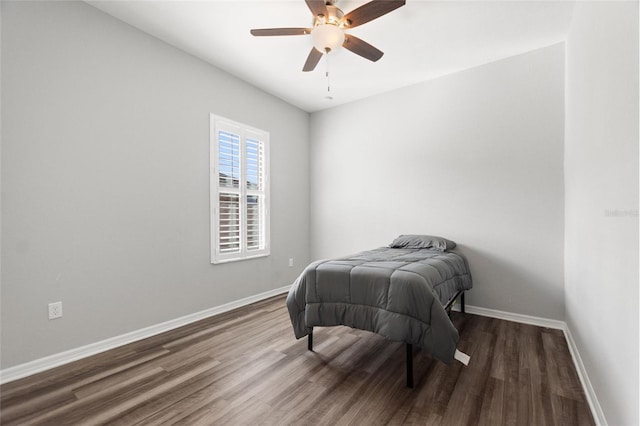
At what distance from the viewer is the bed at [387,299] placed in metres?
1.85

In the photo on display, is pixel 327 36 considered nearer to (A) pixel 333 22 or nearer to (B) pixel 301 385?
(A) pixel 333 22

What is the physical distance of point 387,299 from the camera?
2.00m

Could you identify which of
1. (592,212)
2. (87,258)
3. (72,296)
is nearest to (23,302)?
(72,296)

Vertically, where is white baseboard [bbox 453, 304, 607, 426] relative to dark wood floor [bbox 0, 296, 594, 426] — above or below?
above

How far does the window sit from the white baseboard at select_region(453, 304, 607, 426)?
266cm

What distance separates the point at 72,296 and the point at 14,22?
2018mm

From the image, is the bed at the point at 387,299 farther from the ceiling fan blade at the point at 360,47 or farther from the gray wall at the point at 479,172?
the ceiling fan blade at the point at 360,47

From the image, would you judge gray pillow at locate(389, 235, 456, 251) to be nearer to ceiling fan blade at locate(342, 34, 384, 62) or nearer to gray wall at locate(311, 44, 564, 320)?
gray wall at locate(311, 44, 564, 320)

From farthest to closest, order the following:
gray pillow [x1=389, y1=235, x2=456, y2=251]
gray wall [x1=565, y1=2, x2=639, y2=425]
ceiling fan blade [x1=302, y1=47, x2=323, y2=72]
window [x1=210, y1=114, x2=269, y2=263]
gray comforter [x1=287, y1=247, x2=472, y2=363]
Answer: window [x1=210, y1=114, x2=269, y2=263] < gray pillow [x1=389, y1=235, x2=456, y2=251] < ceiling fan blade [x1=302, y1=47, x2=323, y2=72] < gray comforter [x1=287, y1=247, x2=472, y2=363] < gray wall [x1=565, y1=2, x2=639, y2=425]

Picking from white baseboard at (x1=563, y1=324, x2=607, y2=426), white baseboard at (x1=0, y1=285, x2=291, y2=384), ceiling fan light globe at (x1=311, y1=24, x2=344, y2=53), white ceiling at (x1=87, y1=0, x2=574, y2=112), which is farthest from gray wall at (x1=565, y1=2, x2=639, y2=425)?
white baseboard at (x1=0, y1=285, x2=291, y2=384)

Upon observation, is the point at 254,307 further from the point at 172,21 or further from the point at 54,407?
the point at 172,21

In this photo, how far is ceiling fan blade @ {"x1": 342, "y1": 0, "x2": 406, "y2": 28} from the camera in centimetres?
194

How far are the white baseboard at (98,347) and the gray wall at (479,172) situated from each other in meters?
2.19

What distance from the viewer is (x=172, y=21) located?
8.61ft
